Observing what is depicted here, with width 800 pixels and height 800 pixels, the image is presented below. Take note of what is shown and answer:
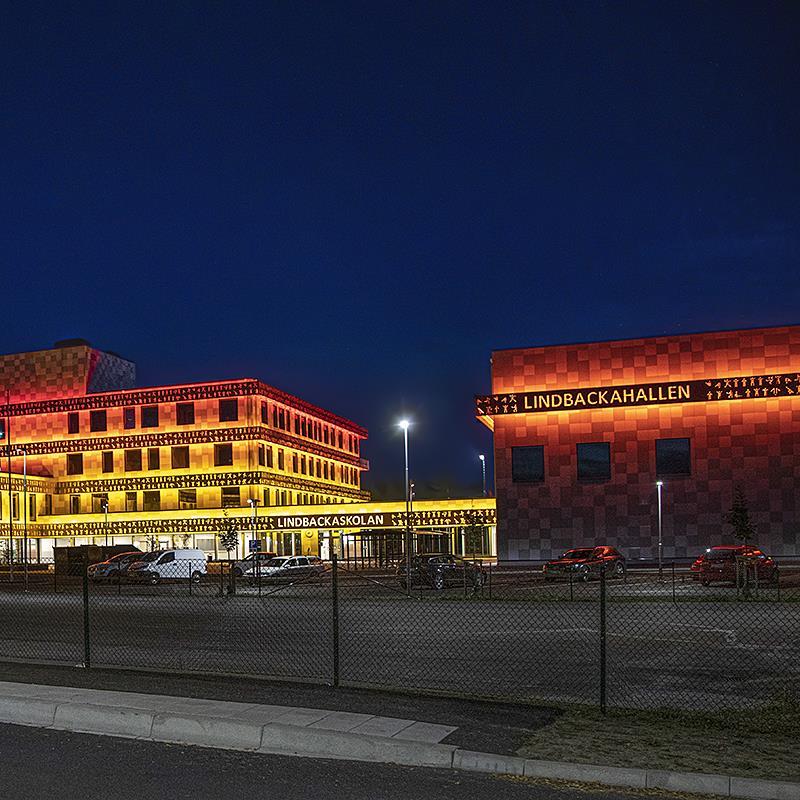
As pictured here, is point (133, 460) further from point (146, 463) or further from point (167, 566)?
point (167, 566)

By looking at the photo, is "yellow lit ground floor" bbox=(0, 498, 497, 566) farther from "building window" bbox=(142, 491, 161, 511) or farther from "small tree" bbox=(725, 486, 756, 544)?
"small tree" bbox=(725, 486, 756, 544)

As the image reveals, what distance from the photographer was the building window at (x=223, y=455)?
8194cm

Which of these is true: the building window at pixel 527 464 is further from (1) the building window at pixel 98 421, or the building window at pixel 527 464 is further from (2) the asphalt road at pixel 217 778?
(1) the building window at pixel 98 421

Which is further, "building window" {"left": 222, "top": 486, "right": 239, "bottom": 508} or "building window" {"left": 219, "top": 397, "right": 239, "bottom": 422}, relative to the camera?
"building window" {"left": 219, "top": 397, "right": 239, "bottom": 422}

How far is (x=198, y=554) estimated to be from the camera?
5100cm

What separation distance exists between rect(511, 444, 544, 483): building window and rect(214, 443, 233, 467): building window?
35222 mm

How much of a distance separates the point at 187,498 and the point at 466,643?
2752 inches

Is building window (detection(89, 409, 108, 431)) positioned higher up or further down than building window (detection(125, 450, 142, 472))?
higher up

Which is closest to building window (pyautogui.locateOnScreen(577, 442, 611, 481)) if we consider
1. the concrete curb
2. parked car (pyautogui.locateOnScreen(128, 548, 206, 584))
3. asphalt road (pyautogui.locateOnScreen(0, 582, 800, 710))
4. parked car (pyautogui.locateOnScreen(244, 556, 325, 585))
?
parked car (pyautogui.locateOnScreen(244, 556, 325, 585))

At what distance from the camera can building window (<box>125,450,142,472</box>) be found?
85375mm

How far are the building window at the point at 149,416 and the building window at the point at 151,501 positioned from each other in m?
6.06

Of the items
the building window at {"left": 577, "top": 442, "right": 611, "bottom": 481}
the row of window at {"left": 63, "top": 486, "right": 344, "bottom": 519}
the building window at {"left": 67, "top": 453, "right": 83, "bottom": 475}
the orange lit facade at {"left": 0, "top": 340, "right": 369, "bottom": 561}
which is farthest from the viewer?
the building window at {"left": 67, "top": 453, "right": 83, "bottom": 475}

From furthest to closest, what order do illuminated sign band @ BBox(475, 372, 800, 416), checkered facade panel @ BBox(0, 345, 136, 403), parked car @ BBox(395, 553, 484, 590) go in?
checkered facade panel @ BBox(0, 345, 136, 403)
illuminated sign band @ BBox(475, 372, 800, 416)
parked car @ BBox(395, 553, 484, 590)

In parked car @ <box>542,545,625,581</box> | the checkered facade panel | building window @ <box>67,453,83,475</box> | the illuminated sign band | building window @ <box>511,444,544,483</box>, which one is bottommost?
parked car @ <box>542,545,625,581</box>
